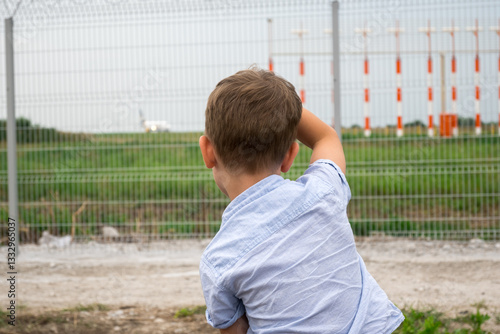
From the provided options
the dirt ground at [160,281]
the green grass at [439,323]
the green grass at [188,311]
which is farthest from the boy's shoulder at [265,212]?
the green grass at [188,311]

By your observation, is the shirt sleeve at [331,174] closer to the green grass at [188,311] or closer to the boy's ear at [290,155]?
the boy's ear at [290,155]

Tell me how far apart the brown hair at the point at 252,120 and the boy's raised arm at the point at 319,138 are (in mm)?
159

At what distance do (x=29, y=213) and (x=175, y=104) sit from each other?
211 centimetres

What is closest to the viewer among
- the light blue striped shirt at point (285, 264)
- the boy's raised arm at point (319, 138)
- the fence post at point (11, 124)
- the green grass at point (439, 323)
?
the light blue striped shirt at point (285, 264)

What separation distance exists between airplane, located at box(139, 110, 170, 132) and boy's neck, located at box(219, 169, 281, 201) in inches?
199

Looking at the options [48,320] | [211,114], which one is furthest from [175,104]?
[211,114]

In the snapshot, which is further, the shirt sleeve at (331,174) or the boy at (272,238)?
the shirt sleeve at (331,174)

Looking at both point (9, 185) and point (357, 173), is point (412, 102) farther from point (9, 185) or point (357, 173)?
point (9, 185)

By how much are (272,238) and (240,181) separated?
15 centimetres

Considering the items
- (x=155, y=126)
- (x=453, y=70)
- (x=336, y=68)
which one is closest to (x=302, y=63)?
(x=336, y=68)

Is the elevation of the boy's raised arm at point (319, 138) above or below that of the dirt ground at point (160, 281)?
above

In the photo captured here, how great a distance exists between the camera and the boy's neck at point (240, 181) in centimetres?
120

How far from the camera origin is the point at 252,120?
114cm

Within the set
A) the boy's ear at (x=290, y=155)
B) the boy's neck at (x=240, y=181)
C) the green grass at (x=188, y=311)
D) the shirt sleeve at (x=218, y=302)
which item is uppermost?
the boy's ear at (x=290, y=155)
